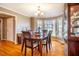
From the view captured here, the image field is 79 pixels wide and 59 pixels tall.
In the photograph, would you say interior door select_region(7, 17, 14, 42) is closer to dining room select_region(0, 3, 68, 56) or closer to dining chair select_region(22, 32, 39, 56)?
dining room select_region(0, 3, 68, 56)

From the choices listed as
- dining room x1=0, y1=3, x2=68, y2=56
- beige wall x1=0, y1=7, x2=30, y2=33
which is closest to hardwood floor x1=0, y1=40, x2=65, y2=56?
dining room x1=0, y1=3, x2=68, y2=56

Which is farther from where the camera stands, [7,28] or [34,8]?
[7,28]

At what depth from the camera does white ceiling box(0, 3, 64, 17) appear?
242 centimetres

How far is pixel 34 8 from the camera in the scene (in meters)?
2.44

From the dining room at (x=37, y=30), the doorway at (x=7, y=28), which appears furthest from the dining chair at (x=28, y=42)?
the doorway at (x=7, y=28)

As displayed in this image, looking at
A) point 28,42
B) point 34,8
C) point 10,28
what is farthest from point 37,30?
point 10,28

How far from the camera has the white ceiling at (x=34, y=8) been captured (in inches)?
95.3

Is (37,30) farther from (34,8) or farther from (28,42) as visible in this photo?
(34,8)

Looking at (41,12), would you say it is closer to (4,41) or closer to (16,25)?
(16,25)

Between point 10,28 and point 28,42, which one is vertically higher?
point 10,28

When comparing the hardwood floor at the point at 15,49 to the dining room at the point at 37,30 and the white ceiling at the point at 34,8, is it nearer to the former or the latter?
the dining room at the point at 37,30

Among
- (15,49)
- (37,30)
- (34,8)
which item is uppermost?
(34,8)

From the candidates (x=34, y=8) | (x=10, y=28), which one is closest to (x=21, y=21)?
(x=10, y=28)

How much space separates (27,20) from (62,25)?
719 millimetres
